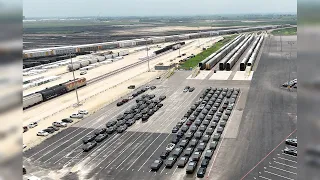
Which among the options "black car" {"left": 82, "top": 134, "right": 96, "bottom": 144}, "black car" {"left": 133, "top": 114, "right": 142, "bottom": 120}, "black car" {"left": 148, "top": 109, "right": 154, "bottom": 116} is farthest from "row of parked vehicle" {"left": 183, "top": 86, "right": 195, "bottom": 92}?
"black car" {"left": 82, "top": 134, "right": 96, "bottom": 144}

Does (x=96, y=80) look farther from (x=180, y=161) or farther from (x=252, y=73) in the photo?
(x=180, y=161)

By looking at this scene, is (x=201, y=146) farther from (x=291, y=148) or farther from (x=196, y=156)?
(x=291, y=148)

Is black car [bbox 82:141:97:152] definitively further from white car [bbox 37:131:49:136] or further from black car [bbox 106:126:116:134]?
white car [bbox 37:131:49:136]

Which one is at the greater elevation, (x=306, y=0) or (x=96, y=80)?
(x=306, y=0)

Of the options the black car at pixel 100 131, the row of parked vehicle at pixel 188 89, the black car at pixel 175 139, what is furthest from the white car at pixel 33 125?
the row of parked vehicle at pixel 188 89

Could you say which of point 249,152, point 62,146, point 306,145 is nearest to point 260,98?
point 249,152

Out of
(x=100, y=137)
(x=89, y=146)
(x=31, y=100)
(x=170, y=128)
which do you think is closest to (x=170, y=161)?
(x=89, y=146)

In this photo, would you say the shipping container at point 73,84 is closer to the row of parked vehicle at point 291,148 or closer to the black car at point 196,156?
the black car at point 196,156
